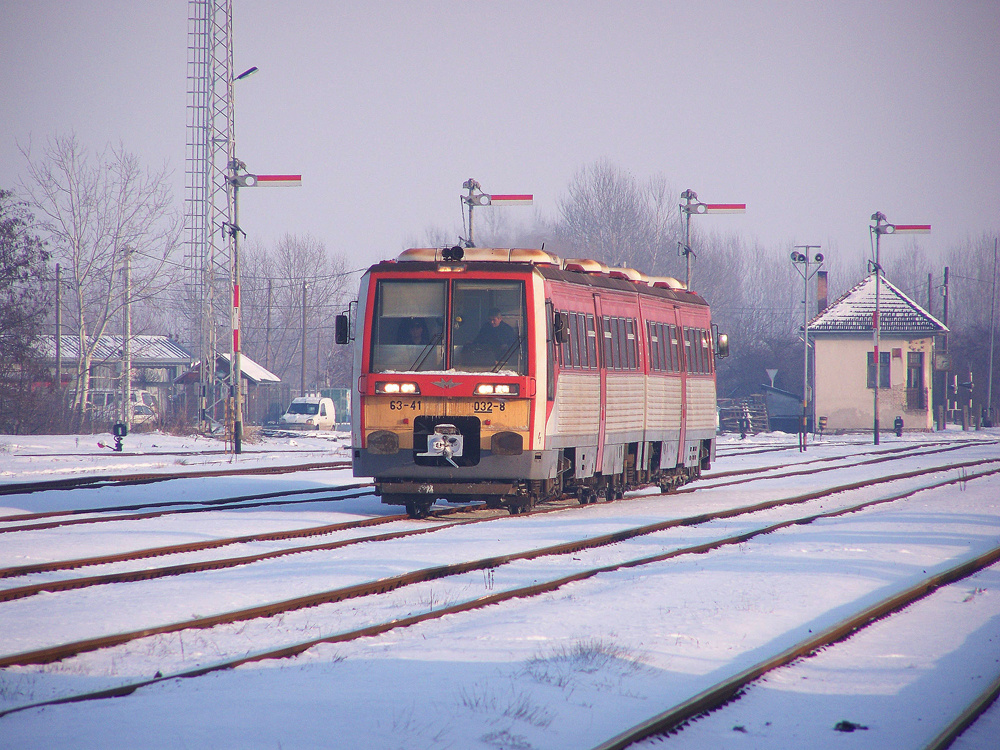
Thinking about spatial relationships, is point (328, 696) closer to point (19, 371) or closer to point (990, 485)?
point (990, 485)

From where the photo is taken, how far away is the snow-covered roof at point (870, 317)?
57.2 metres

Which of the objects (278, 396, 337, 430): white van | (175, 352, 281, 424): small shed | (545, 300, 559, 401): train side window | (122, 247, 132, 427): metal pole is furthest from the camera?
(175, 352, 281, 424): small shed

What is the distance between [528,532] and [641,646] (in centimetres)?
639

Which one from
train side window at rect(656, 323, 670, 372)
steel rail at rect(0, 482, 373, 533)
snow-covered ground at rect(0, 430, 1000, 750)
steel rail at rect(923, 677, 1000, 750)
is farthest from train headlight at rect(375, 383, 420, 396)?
steel rail at rect(923, 677, 1000, 750)

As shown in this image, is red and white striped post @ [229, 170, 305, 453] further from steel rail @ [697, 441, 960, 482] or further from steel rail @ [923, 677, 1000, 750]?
steel rail @ [923, 677, 1000, 750]

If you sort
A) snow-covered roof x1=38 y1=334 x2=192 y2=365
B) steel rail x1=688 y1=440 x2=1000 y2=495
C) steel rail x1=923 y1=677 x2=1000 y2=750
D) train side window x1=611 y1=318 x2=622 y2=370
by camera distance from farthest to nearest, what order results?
1. snow-covered roof x1=38 y1=334 x2=192 y2=365
2. steel rail x1=688 y1=440 x2=1000 y2=495
3. train side window x1=611 y1=318 x2=622 y2=370
4. steel rail x1=923 y1=677 x2=1000 y2=750

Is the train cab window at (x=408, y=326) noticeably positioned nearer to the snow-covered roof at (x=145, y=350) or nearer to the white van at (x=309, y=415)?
the white van at (x=309, y=415)

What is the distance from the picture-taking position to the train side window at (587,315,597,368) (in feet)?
54.3

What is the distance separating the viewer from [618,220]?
87.2m

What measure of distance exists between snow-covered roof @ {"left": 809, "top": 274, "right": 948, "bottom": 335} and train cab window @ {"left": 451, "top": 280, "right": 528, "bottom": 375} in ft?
147

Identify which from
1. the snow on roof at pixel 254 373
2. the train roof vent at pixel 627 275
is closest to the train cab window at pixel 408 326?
the train roof vent at pixel 627 275

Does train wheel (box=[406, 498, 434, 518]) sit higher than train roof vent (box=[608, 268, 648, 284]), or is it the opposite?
train roof vent (box=[608, 268, 648, 284])

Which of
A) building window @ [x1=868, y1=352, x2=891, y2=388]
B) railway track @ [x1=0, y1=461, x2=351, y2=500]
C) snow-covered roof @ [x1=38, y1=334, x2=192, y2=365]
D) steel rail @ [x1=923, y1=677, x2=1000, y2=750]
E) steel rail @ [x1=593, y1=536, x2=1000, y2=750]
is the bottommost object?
steel rail @ [x1=923, y1=677, x2=1000, y2=750]

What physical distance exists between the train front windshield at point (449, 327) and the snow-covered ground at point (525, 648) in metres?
2.18
